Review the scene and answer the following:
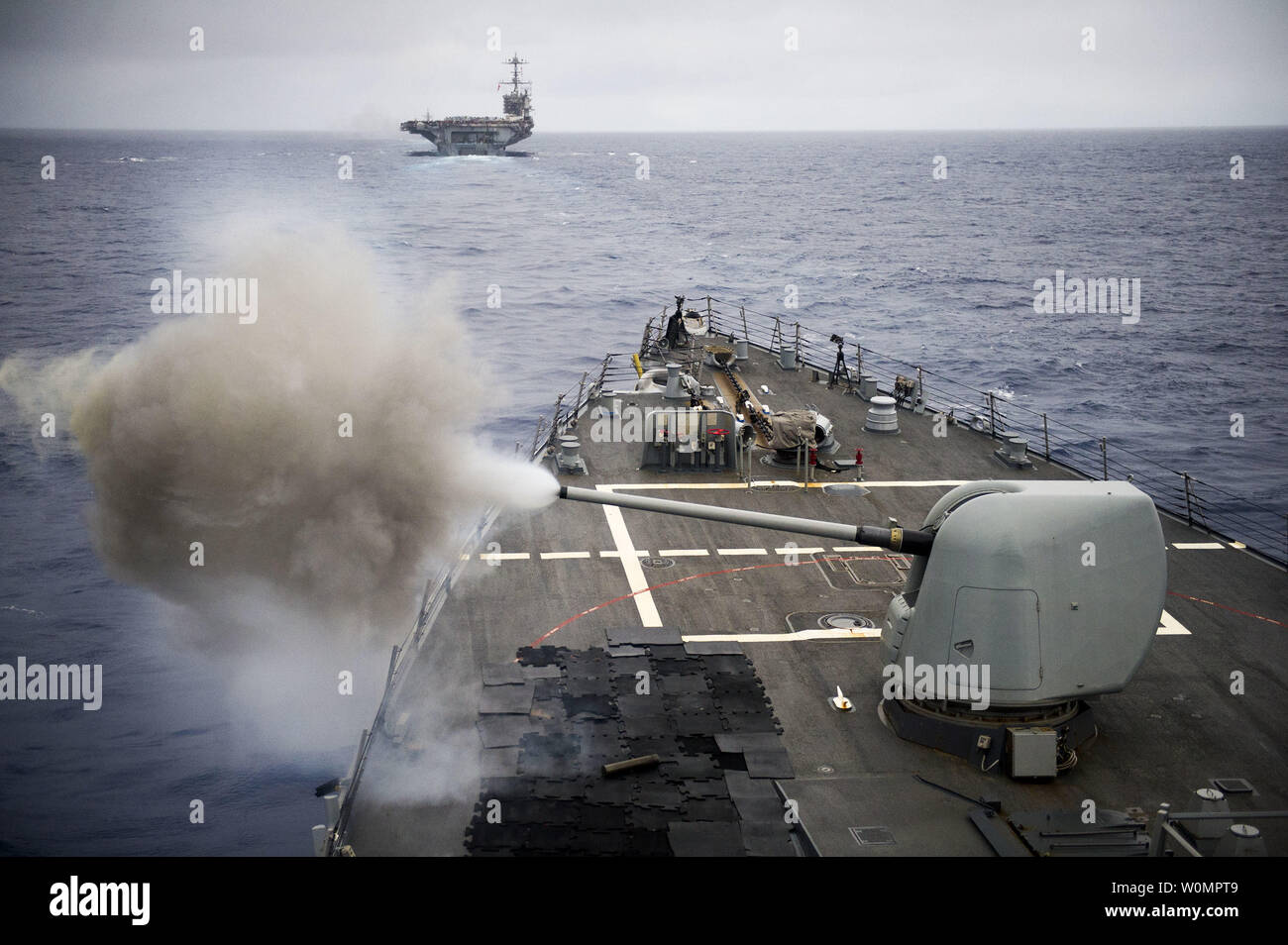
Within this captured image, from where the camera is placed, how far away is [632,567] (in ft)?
59.1

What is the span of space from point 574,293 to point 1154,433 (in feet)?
126

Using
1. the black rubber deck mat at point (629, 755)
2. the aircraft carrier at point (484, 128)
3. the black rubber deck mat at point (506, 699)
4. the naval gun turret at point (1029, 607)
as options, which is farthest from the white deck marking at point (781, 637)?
the aircraft carrier at point (484, 128)

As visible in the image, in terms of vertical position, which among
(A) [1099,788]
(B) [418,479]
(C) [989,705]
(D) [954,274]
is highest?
(D) [954,274]

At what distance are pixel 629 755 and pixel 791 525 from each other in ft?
10.4

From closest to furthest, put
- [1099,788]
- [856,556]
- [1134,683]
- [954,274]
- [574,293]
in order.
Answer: [1099,788]
[1134,683]
[856,556]
[574,293]
[954,274]

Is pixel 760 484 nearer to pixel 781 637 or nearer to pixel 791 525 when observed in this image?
pixel 781 637

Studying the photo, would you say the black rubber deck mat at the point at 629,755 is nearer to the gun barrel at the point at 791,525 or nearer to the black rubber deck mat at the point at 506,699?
the black rubber deck mat at the point at 506,699

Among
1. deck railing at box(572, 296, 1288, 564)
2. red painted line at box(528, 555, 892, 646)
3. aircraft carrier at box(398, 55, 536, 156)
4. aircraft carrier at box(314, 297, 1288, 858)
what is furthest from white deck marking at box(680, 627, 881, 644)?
aircraft carrier at box(398, 55, 536, 156)

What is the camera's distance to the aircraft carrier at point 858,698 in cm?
1107

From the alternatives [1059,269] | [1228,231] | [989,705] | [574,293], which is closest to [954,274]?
[1059,269]

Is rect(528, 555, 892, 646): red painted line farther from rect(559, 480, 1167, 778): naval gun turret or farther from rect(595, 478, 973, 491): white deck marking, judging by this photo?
rect(559, 480, 1167, 778): naval gun turret

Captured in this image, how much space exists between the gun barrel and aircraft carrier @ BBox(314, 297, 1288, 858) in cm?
4
